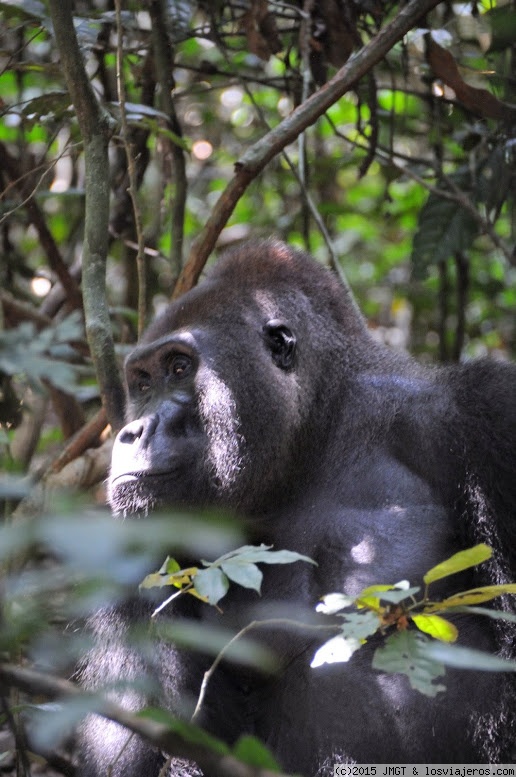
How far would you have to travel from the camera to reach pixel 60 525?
1.01 meters

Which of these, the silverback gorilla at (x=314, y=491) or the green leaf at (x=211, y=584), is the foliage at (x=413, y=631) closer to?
the green leaf at (x=211, y=584)

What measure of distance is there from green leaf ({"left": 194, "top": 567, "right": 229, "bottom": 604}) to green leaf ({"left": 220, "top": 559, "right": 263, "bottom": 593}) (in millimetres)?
22

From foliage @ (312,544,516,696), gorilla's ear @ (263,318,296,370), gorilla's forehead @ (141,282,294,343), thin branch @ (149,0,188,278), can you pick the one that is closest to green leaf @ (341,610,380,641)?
foliage @ (312,544,516,696)

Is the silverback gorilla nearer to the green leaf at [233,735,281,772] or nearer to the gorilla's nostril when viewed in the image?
the gorilla's nostril

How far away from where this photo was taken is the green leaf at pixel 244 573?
1.88 metres

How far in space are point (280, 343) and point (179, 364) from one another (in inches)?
14.6

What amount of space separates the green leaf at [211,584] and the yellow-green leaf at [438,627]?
42 cm

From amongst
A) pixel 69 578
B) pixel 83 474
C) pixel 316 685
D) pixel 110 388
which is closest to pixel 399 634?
pixel 69 578

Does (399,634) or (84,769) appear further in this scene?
(84,769)

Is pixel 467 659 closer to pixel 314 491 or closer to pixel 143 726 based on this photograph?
pixel 143 726

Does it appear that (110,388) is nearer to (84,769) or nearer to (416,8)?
(84,769)

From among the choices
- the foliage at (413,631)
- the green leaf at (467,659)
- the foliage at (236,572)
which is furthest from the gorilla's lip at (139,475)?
the green leaf at (467,659)

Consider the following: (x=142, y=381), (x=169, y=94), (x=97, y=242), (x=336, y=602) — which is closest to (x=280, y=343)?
(x=142, y=381)

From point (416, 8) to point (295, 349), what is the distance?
1.49 m
